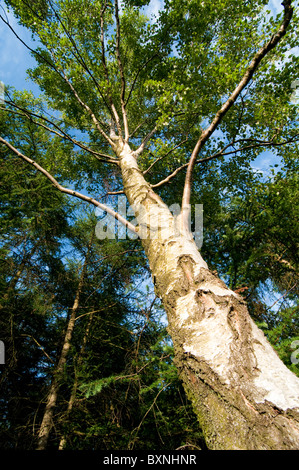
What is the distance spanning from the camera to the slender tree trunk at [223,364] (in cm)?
62

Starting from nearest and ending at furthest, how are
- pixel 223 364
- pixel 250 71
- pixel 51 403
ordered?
1. pixel 223 364
2. pixel 250 71
3. pixel 51 403

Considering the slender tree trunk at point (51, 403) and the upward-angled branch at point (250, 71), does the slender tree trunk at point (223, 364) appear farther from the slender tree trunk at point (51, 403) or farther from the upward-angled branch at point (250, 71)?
the slender tree trunk at point (51, 403)

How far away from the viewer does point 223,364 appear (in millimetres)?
783

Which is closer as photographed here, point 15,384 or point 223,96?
point 15,384

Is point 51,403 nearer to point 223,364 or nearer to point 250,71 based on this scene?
point 223,364

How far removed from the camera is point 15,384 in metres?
3.84

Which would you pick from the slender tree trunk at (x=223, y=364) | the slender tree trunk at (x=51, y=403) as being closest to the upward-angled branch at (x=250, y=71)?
the slender tree trunk at (x=223, y=364)

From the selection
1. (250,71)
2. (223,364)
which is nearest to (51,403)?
(223,364)

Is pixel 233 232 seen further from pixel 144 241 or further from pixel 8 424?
pixel 8 424

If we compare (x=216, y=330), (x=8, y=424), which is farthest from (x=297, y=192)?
(x=8, y=424)

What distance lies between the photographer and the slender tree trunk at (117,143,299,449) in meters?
0.62

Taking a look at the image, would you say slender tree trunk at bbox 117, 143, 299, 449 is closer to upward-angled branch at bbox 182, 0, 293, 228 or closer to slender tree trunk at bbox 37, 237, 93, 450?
upward-angled branch at bbox 182, 0, 293, 228

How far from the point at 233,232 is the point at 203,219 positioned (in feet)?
6.24

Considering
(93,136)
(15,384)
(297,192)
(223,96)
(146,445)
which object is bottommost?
(146,445)
